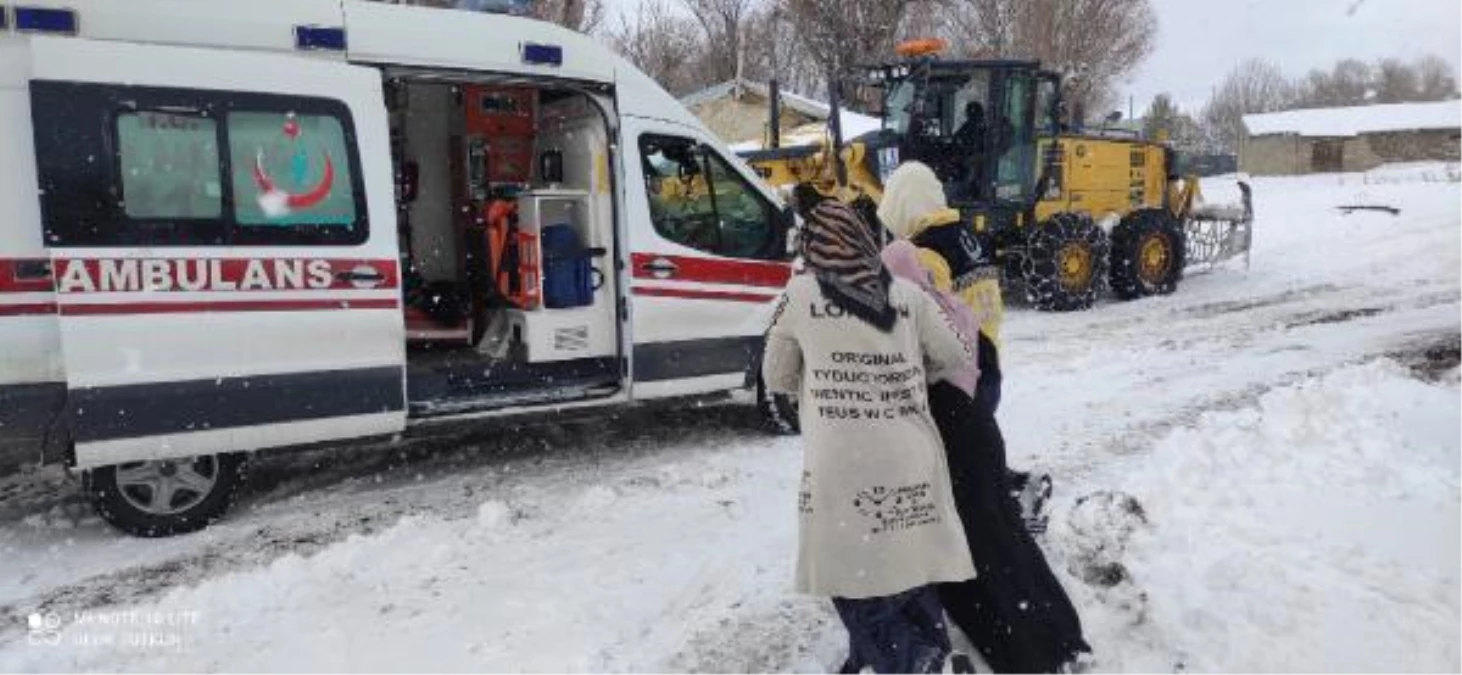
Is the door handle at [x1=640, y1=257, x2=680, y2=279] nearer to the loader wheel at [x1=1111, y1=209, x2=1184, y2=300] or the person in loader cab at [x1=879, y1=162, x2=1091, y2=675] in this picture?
the person in loader cab at [x1=879, y1=162, x2=1091, y2=675]

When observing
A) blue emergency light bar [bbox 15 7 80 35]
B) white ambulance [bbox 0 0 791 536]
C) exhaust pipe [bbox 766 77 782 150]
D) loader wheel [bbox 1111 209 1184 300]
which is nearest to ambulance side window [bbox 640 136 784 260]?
white ambulance [bbox 0 0 791 536]

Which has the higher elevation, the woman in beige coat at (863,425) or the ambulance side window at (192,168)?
the ambulance side window at (192,168)

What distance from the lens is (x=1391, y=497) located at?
5.45 meters

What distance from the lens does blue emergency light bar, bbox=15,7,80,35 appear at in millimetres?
4887

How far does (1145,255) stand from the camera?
13.9 meters

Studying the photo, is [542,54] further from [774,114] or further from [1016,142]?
[1016,142]

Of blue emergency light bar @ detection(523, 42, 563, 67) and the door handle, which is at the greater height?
blue emergency light bar @ detection(523, 42, 563, 67)

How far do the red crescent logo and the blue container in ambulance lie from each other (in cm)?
154

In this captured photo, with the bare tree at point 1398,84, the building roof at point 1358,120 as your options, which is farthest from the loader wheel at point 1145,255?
the bare tree at point 1398,84

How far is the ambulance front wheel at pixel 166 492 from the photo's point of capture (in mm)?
5402

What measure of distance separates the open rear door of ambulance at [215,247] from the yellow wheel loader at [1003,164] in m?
7.43

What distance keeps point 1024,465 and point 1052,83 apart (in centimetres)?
743

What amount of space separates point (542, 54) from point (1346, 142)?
57.0 metres

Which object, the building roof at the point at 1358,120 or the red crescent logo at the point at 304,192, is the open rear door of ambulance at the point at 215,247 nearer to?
the red crescent logo at the point at 304,192
